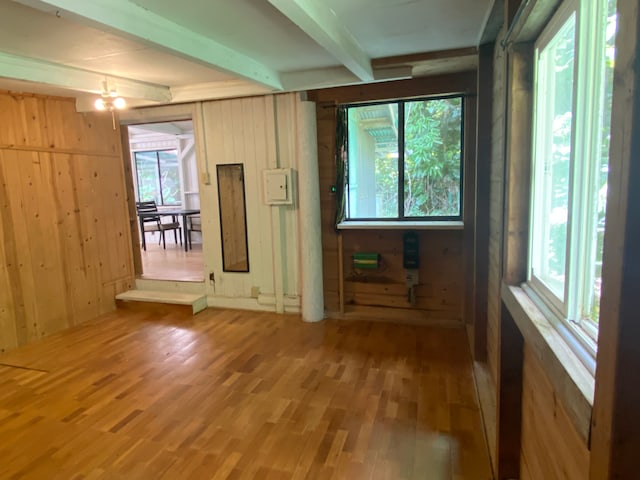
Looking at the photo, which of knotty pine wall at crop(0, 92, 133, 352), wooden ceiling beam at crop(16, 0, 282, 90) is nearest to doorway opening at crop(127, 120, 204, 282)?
knotty pine wall at crop(0, 92, 133, 352)

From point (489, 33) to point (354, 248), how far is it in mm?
2246

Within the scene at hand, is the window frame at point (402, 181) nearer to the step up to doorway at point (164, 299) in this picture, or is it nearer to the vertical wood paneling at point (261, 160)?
the vertical wood paneling at point (261, 160)

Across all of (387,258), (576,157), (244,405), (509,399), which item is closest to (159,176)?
(387,258)

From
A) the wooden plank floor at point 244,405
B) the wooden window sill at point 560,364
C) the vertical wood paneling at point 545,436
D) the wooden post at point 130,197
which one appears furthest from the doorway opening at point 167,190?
the wooden window sill at point 560,364

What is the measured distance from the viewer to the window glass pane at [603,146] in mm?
1030

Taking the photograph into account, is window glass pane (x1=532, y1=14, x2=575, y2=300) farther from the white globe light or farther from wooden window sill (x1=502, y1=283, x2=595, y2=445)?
the white globe light

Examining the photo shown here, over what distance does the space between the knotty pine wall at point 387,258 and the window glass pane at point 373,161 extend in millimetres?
202

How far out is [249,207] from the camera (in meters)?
4.40

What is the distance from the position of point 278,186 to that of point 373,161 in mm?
1033

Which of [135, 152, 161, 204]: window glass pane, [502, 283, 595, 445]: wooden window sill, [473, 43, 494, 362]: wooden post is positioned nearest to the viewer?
[502, 283, 595, 445]: wooden window sill

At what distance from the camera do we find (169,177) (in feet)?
29.8

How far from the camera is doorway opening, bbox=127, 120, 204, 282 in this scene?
23.9 ft

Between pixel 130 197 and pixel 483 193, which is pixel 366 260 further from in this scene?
pixel 130 197

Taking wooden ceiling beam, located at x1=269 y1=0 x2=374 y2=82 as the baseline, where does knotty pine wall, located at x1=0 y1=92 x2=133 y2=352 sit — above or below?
below
